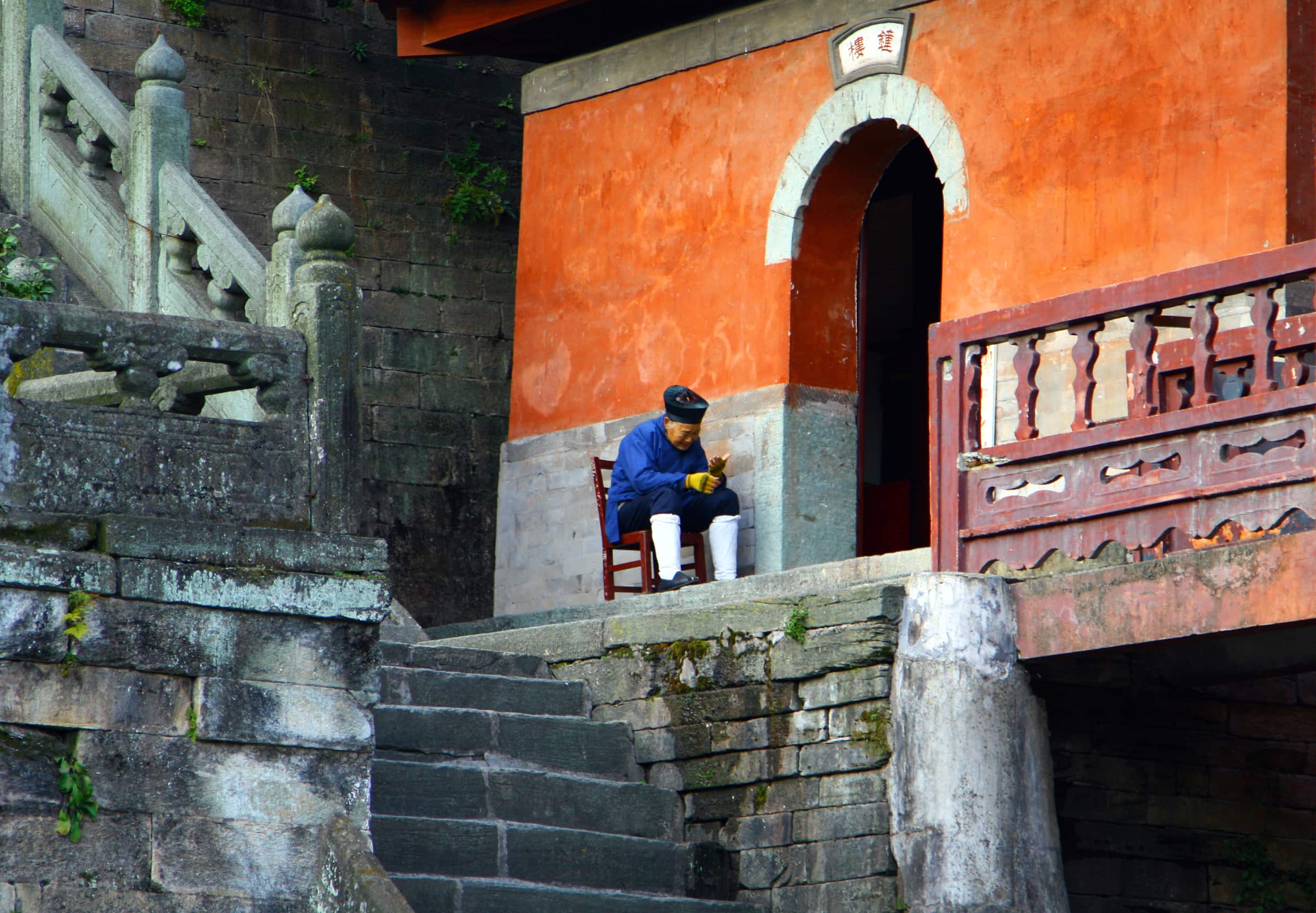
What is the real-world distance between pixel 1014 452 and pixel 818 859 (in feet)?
5.28

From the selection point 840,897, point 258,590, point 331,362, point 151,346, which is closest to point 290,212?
point 331,362

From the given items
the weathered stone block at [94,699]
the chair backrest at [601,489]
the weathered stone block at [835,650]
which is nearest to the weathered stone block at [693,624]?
the weathered stone block at [835,650]

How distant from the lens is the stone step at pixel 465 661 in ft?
28.3

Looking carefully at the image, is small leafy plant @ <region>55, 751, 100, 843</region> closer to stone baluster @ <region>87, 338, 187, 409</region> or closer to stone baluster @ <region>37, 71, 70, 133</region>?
stone baluster @ <region>87, 338, 187, 409</region>

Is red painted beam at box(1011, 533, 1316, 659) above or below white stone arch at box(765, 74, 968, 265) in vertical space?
below

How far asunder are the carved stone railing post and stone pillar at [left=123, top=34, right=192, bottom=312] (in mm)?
1713

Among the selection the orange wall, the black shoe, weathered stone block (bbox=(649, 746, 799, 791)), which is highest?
the orange wall

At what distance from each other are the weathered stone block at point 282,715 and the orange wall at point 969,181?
386 cm

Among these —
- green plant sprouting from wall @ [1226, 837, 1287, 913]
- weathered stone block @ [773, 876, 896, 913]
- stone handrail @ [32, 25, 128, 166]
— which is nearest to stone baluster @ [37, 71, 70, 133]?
stone handrail @ [32, 25, 128, 166]

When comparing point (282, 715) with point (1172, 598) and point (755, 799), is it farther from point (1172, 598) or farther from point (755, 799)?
point (1172, 598)

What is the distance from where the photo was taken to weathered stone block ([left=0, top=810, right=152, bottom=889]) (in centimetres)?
647

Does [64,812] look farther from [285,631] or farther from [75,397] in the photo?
[75,397]

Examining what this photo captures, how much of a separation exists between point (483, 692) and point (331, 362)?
1.84 meters

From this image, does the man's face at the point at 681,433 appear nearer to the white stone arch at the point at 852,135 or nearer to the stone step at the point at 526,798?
the white stone arch at the point at 852,135
